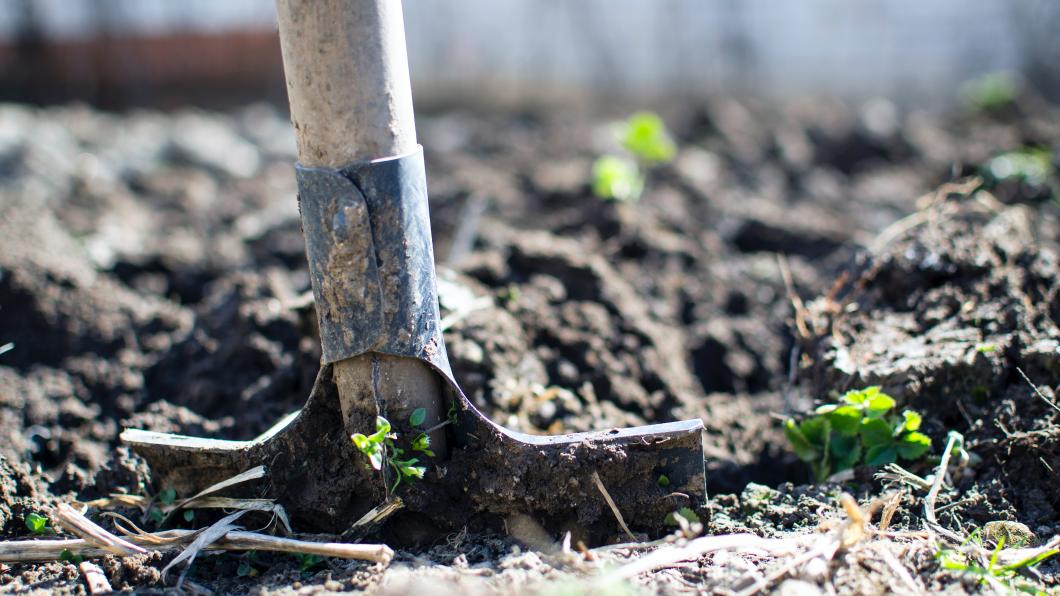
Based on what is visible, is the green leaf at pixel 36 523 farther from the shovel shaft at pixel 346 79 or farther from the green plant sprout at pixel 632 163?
the green plant sprout at pixel 632 163

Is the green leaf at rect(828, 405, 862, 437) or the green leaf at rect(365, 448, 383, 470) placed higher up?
the green leaf at rect(365, 448, 383, 470)

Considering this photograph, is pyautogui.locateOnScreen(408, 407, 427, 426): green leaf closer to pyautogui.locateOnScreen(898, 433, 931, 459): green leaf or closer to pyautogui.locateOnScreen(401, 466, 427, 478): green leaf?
pyautogui.locateOnScreen(401, 466, 427, 478): green leaf

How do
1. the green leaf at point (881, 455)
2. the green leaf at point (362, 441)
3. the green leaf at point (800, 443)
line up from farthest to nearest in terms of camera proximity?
1. the green leaf at point (800, 443)
2. the green leaf at point (881, 455)
3. the green leaf at point (362, 441)

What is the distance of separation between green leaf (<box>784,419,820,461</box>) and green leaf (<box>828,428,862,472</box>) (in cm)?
5

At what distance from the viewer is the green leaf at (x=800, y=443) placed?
2232 millimetres

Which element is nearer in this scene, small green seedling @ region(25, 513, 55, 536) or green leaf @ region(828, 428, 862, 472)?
small green seedling @ region(25, 513, 55, 536)

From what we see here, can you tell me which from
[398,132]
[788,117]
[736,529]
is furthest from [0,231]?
[788,117]

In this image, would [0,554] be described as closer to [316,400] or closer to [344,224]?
[316,400]

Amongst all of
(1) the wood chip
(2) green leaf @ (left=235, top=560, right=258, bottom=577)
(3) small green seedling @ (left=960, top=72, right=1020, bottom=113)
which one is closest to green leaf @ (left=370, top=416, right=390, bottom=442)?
(2) green leaf @ (left=235, top=560, right=258, bottom=577)

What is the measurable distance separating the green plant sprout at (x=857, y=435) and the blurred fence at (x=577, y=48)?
6.83 metres

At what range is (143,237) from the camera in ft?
13.9

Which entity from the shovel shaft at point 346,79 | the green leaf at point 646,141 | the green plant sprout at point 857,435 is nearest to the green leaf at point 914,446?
the green plant sprout at point 857,435

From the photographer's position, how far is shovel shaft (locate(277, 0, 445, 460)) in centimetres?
165

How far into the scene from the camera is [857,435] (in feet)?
7.13
